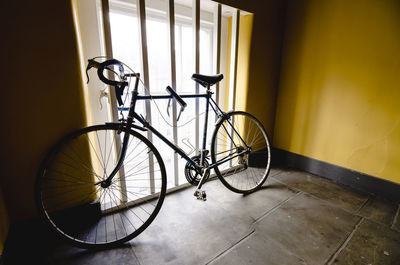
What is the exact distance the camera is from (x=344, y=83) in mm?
2186

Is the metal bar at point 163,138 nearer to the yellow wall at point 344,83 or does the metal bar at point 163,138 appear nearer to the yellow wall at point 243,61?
the yellow wall at point 243,61

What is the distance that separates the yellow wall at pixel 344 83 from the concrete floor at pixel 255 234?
57 centimetres

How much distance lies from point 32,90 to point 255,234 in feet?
6.31

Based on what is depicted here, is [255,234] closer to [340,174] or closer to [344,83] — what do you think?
[340,174]

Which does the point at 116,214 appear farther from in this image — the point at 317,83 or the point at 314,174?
the point at 317,83

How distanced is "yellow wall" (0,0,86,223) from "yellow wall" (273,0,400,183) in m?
2.52

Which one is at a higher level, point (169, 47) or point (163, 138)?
point (169, 47)

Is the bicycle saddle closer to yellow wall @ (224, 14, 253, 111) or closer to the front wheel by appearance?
the front wheel

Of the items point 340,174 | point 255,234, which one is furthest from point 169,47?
point 340,174

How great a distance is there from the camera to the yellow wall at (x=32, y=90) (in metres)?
1.21

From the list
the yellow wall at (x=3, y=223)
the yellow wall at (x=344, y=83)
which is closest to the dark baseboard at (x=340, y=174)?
the yellow wall at (x=344, y=83)

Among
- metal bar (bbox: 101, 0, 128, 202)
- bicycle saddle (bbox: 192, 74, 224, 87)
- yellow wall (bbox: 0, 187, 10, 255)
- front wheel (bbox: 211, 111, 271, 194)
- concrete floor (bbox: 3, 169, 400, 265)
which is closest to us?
yellow wall (bbox: 0, 187, 10, 255)

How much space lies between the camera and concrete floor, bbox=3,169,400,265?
132 cm

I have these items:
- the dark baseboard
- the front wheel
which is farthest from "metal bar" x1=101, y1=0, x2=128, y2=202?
the dark baseboard
